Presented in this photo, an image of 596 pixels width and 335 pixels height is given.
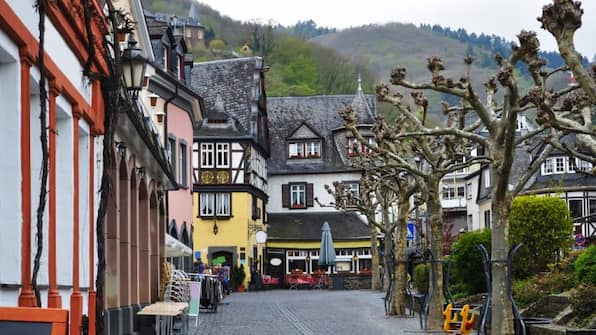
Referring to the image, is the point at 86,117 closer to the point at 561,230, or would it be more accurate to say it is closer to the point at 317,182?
the point at 561,230

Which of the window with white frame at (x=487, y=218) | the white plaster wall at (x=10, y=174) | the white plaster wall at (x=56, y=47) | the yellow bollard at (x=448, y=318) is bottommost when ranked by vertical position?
the yellow bollard at (x=448, y=318)

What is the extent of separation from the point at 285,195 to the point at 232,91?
11.6 m

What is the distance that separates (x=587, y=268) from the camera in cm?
2252

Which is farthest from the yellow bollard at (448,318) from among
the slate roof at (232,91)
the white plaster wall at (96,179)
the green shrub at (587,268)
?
the slate roof at (232,91)

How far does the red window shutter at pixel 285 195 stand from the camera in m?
80.9

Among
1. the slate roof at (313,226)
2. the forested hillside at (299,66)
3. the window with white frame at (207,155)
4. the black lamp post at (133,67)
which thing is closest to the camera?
the black lamp post at (133,67)

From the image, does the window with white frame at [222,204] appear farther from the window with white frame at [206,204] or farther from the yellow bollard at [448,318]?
the yellow bollard at [448,318]

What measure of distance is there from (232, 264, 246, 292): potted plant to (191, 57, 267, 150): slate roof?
7.62 metres

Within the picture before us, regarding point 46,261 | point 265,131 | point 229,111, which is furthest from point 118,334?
point 265,131

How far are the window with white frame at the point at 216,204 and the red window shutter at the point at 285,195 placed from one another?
12.8 meters

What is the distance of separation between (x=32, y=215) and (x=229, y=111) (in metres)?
61.2

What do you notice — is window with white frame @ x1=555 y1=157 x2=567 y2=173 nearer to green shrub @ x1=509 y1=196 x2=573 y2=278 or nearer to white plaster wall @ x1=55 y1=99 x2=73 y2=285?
green shrub @ x1=509 y1=196 x2=573 y2=278

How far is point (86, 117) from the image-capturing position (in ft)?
46.1

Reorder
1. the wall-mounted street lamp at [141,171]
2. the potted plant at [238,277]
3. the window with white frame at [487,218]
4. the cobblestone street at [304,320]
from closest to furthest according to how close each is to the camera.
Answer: the wall-mounted street lamp at [141,171] < the cobblestone street at [304,320] < the potted plant at [238,277] < the window with white frame at [487,218]
